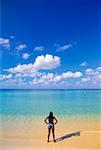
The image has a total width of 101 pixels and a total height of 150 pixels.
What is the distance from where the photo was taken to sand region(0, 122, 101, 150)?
333 centimetres

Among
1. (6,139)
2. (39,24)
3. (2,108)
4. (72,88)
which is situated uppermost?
(39,24)

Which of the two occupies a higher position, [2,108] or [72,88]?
[72,88]

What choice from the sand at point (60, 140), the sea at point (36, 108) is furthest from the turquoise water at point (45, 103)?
the sand at point (60, 140)

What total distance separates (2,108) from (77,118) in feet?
3.02

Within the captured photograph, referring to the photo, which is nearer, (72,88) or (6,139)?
(6,139)

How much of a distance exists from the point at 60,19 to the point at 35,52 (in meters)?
0.49

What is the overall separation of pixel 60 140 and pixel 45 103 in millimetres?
698

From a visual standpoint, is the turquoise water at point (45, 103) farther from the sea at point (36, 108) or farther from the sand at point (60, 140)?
the sand at point (60, 140)

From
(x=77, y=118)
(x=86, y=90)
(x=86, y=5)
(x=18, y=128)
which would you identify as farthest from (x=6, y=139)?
(x=86, y=5)

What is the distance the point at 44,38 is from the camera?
3764 millimetres

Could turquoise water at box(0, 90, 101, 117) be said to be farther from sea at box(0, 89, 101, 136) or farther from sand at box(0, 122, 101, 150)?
sand at box(0, 122, 101, 150)

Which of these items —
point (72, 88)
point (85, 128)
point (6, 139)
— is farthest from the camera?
point (72, 88)

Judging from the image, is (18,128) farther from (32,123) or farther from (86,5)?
(86,5)

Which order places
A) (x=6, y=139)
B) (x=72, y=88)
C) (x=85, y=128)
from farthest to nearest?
(x=72, y=88)
(x=85, y=128)
(x=6, y=139)
